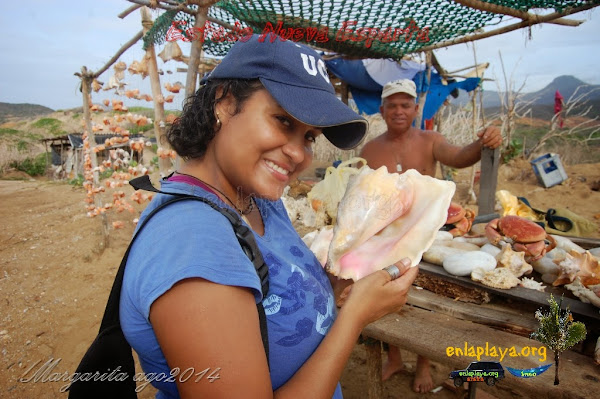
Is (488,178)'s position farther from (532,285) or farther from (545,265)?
(532,285)

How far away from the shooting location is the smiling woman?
644mm

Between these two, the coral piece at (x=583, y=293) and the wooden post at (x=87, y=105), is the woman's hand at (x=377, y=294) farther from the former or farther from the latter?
the wooden post at (x=87, y=105)

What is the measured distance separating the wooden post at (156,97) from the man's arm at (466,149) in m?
2.55

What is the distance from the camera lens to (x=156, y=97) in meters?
2.87

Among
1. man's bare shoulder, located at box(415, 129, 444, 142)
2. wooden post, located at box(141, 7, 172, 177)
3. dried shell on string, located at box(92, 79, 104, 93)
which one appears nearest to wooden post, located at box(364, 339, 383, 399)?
wooden post, located at box(141, 7, 172, 177)

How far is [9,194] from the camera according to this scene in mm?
11766

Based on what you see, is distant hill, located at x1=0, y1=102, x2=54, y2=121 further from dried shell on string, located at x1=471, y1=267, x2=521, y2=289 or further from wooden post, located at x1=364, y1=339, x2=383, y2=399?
dried shell on string, located at x1=471, y1=267, x2=521, y2=289

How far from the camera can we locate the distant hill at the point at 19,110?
52.4 meters

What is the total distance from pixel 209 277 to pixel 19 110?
2880 inches

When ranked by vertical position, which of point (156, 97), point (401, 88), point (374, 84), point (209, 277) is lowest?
point (209, 277)

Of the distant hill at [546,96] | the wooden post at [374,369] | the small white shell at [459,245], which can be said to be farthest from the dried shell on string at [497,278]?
the distant hill at [546,96]

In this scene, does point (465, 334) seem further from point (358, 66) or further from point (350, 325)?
point (358, 66)

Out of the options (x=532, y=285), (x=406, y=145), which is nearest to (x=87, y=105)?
(x=406, y=145)

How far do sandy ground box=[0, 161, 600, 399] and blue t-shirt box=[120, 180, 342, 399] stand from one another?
0.59m
